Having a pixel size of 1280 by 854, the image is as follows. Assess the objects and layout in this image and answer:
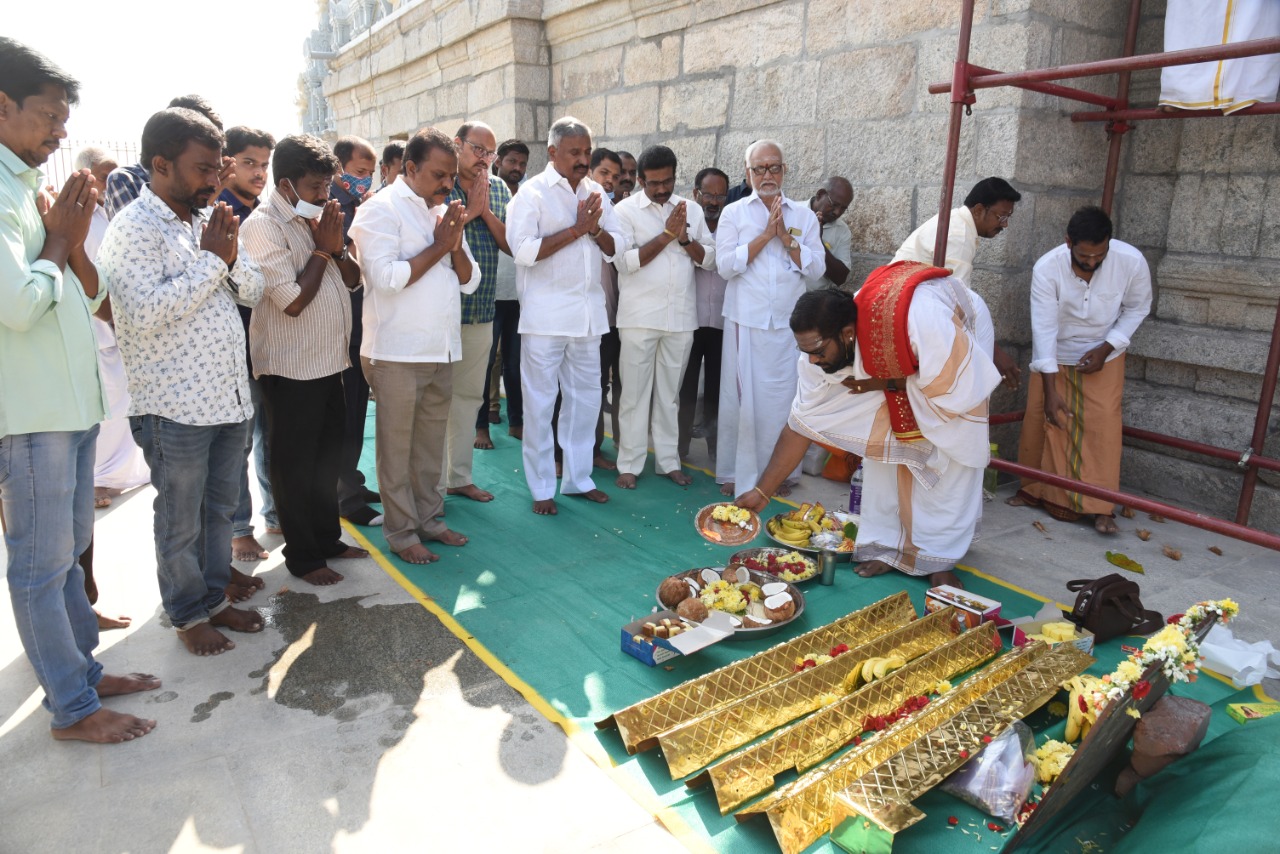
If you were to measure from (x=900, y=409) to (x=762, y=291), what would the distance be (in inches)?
57.9

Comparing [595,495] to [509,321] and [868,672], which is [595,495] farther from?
[868,672]

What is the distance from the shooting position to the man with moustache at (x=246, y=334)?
154 inches

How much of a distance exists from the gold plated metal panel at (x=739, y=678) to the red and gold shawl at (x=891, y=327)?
90 cm

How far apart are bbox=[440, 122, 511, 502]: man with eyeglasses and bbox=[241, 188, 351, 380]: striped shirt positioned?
1165 mm

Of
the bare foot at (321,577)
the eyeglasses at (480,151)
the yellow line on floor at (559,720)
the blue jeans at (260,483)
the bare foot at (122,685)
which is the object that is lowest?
the yellow line on floor at (559,720)

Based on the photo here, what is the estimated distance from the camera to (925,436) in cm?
403

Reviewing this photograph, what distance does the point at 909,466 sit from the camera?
13.6ft

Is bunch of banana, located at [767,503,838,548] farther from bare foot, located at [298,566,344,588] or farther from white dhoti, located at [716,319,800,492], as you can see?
bare foot, located at [298,566,344,588]

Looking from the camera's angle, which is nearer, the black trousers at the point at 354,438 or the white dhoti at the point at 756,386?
the black trousers at the point at 354,438

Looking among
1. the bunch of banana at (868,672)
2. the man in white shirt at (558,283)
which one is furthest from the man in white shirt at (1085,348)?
the man in white shirt at (558,283)

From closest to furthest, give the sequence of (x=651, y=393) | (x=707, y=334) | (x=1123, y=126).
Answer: (x=1123, y=126), (x=651, y=393), (x=707, y=334)

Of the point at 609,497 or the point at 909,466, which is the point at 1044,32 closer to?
the point at 909,466

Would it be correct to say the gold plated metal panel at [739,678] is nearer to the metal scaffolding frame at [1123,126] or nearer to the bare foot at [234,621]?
the metal scaffolding frame at [1123,126]

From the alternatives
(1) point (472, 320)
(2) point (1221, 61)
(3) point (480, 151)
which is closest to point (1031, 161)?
(2) point (1221, 61)
